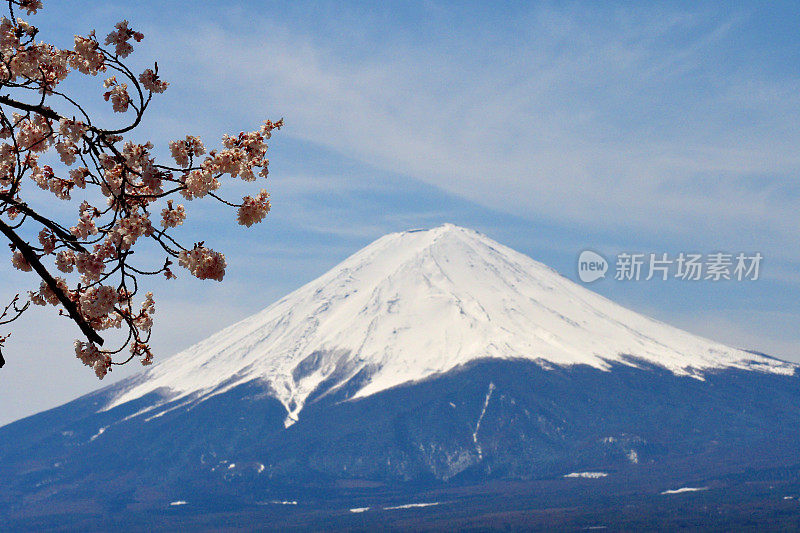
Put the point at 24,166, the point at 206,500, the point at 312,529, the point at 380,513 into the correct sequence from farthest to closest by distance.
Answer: the point at 206,500 < the point at 380,513 < the point at 312,529 < the point at 24,166

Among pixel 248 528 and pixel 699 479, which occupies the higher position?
pixel 248 528

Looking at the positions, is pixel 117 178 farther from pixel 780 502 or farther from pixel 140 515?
pixel 140 515

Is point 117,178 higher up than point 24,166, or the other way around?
point 24,166

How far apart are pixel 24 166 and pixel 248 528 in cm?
17296

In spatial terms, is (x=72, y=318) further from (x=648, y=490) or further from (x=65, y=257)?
(x=648, y=490)

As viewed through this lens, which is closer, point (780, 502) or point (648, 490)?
point (780, 502)

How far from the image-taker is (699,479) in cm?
18525

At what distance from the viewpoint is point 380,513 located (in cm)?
17788

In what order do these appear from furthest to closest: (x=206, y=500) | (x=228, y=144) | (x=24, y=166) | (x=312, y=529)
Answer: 1. (x=206, y=500)
2. (x=312, y=529)
3. (x=24, y=166)
4. (x=228, y=144)

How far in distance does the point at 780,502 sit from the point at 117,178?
182 m

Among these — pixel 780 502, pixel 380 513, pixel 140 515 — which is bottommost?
pixel 780 502

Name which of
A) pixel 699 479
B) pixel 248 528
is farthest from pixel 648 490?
pixel 248 528

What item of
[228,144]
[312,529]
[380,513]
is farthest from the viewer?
[380,513]

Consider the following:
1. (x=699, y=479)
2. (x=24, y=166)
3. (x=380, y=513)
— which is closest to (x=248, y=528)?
(x=380, y=513)
